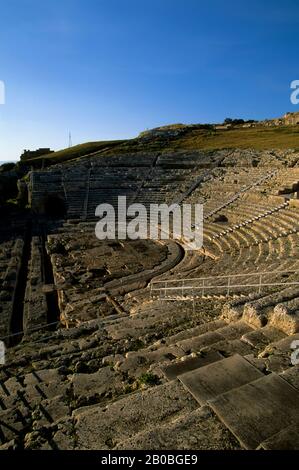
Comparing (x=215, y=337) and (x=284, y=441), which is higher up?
(x=284, y=441)

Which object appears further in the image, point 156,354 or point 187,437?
point 156,354

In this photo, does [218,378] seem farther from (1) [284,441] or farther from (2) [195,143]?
(2) [195,143]

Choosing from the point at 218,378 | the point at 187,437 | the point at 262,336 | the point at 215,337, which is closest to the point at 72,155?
the point at 215,337

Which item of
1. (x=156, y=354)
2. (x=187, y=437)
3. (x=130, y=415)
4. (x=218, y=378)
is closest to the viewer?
(x=187, y=437)

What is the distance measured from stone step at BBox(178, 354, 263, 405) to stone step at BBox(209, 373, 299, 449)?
0.83ft

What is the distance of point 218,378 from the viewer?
14.0 ft

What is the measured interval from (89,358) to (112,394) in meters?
1.82

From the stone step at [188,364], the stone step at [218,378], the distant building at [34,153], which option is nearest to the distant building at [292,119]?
the distant building at [34,153]

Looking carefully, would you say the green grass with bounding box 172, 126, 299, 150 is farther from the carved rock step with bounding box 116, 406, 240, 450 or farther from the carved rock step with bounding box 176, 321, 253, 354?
the carved rock step with bounding box 116, 406, 240, 450

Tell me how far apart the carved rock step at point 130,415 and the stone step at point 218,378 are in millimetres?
114

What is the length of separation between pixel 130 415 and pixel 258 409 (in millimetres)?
1364

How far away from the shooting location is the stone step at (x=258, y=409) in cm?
323

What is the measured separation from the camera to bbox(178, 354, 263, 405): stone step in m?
4.05

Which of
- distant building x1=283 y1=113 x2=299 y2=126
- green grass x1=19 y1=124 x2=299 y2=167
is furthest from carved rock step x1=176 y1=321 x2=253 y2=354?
distant building x1=283 y1=113 x2=299 y2=126
